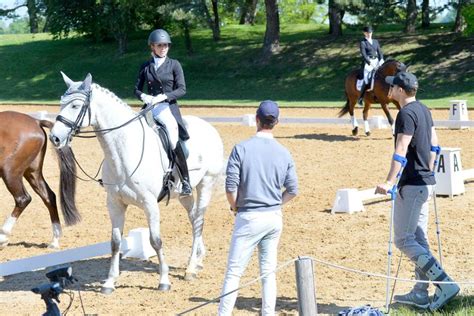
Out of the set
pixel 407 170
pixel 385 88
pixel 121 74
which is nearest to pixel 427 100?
pixel 385 88

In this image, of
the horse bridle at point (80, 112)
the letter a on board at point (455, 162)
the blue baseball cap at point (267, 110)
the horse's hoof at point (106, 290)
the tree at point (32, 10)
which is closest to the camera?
the blue baseball cap at point (267, 110)

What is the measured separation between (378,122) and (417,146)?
1443 cm

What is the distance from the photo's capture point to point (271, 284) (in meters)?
6.99

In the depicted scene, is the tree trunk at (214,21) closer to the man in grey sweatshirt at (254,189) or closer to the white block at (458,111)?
the white block at (458,111)

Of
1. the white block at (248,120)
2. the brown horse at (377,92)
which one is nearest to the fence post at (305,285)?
the brown horse at (377,92)

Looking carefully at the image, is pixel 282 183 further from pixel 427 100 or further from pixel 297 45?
pixel 297 45

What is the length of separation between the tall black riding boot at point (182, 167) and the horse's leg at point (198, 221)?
45cm

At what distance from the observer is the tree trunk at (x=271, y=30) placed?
132 feet

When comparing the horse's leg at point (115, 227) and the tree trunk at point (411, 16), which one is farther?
the tree trunk at point (411, 16)

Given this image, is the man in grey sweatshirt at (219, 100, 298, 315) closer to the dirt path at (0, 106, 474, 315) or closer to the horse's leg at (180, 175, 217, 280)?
the dirt path at (0, 106, 474, 315)

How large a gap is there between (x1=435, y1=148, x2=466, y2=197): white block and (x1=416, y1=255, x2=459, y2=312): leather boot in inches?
219

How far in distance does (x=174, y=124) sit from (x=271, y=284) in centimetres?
308

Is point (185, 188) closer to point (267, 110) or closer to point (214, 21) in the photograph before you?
point (267, 110)

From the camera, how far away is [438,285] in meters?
7.48
